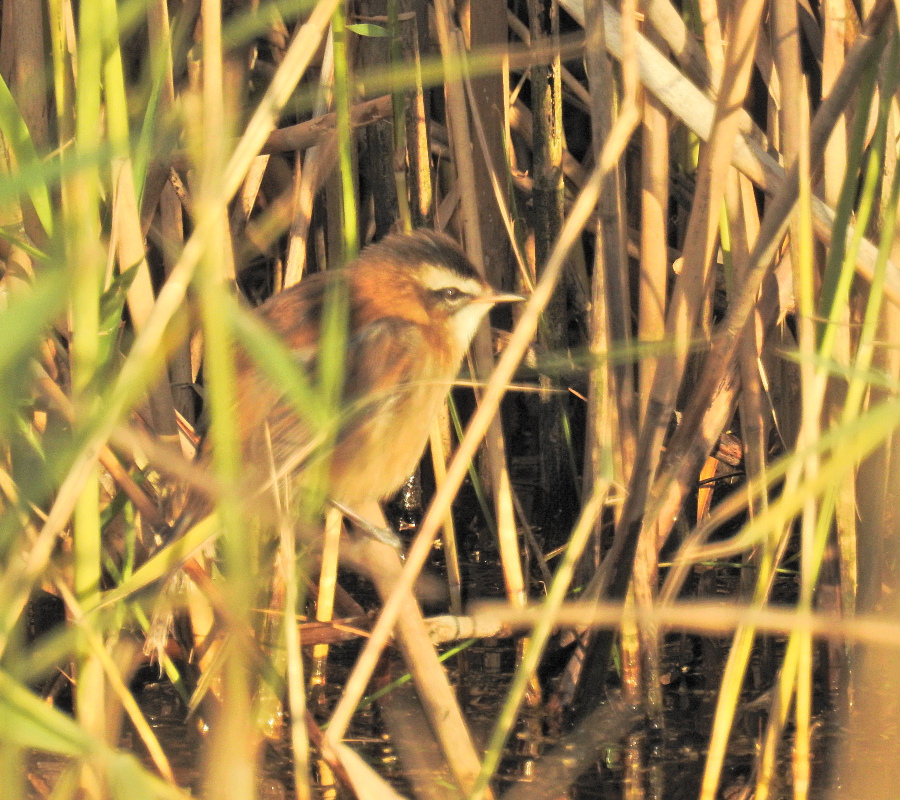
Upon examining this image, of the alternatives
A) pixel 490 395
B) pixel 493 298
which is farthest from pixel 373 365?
pixel 490 395

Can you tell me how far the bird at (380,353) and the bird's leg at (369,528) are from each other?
60mm

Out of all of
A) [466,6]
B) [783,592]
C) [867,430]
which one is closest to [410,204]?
[466,6]

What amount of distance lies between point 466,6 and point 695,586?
1.95 meters

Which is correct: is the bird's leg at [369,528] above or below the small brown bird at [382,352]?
below

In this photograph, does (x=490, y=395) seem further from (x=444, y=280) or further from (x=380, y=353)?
(x=444, y=280)

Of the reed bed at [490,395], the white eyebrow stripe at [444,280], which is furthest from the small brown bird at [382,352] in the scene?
the reed bed at [490,395]

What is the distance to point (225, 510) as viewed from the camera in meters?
1.30

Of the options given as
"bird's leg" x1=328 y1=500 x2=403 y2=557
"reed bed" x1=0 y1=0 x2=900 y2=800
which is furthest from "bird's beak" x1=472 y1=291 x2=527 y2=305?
"bird's leg" x1=328 y1=500 x2=403 y2=557

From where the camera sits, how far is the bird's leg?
8.72 ft

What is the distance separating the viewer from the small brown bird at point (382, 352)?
A: 2.65 meters

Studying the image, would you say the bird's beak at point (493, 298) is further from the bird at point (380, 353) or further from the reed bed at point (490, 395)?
the reed bed at point (490, 395)

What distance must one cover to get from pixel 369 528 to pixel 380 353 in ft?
1.54

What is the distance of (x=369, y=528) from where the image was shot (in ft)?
8.79

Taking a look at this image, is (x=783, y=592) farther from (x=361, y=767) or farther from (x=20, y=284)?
(x=20, y=284)
